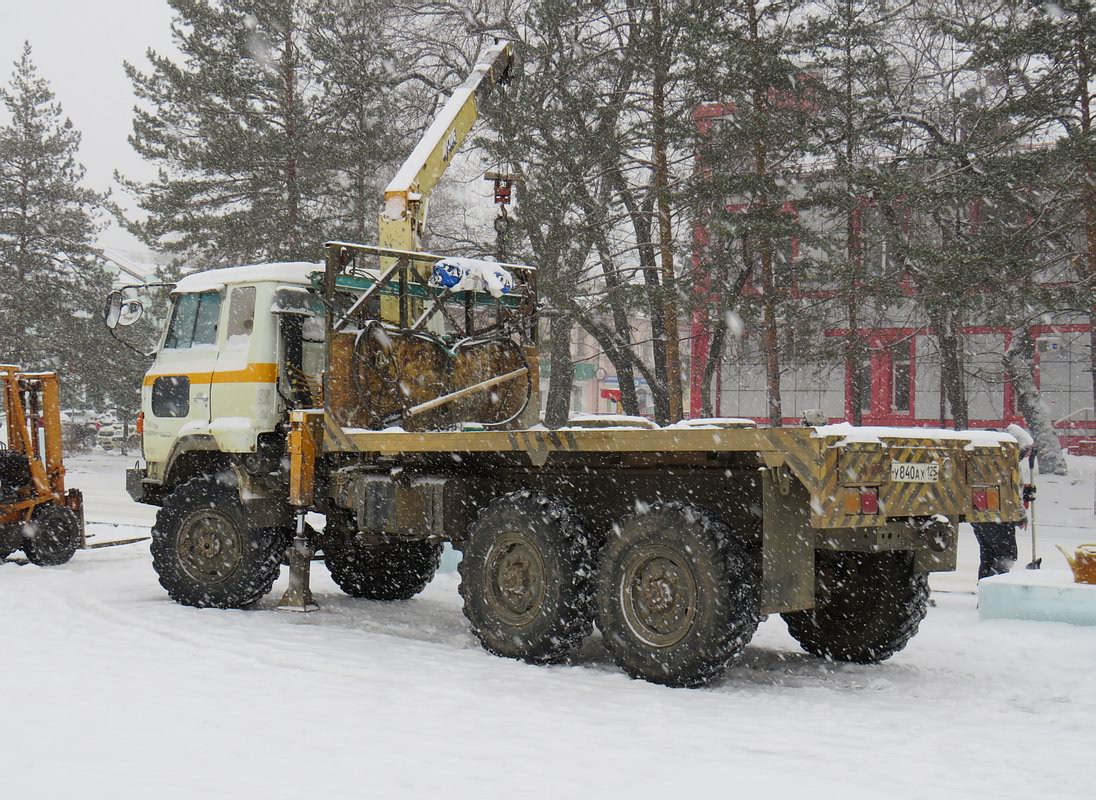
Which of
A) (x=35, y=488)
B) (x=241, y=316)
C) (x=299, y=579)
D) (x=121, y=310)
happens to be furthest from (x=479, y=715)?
(x=35, y=488)

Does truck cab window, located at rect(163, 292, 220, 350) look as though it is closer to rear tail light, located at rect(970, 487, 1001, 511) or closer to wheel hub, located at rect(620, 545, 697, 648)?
wheel hub, located at rect(620, 545, 697, 648)

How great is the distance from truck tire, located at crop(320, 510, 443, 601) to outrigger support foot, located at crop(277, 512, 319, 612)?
54 centimetres

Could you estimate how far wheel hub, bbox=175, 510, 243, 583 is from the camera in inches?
381

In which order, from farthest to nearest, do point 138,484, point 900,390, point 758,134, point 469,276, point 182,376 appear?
point 900,390 → point 758,134 → point 138,484 → point 182,376 → point 469,276

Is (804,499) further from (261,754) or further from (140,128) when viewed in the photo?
(140,128)

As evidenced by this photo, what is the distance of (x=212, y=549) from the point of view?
979 centimetres

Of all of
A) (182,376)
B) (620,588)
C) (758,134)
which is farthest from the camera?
(758,134)

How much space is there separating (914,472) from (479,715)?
2834 millimetres

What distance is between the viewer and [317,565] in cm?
1354

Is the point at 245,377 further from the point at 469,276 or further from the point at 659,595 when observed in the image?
the point at 659,595

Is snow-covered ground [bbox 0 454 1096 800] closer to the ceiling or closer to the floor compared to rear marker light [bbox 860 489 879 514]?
closer to the floor

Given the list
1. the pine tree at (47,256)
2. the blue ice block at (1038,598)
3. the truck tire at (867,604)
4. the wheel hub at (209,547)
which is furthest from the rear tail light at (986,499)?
the pine tree at (47,256)

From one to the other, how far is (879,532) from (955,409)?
63.8ft

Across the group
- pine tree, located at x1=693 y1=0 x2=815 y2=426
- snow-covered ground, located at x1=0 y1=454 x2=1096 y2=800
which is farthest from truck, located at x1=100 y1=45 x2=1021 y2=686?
pine tree, located at x1=693 y1=0 x2=815 y2=426
